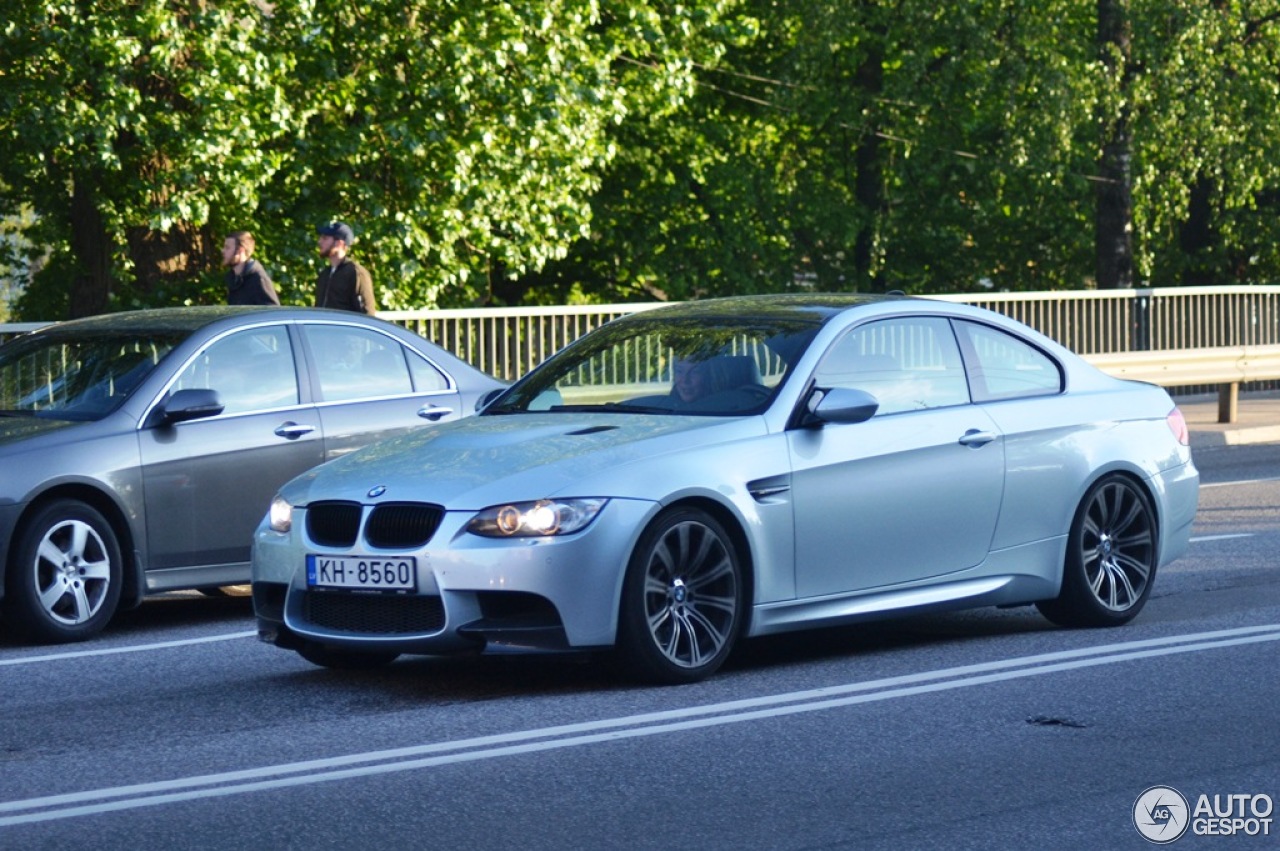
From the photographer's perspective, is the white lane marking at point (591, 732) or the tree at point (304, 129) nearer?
the white lane marking at point (591, 732)

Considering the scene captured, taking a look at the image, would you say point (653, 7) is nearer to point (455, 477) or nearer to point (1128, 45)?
point (1128, 45)

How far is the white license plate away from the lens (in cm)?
757

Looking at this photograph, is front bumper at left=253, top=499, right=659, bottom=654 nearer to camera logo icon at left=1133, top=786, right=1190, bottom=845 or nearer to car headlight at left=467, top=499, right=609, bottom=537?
car headlight at left=467, top=499, right=609, bottom=537

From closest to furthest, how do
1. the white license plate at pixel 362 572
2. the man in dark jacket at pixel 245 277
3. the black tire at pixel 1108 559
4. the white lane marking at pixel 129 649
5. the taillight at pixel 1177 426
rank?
the white license plate at pixel 362 572 < the white lane marking at pixel 129 649 < the black tire at pixel 1108 559 < the taillight at pixel 1177 426 < the man in dark jacket at pixel 245 277

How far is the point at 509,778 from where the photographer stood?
6453 mm

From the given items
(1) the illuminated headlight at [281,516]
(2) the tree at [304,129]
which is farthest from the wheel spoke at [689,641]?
(2) the tree at [304,129]

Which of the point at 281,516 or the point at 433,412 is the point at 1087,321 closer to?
the point at 433,412

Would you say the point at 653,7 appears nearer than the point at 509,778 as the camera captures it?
No

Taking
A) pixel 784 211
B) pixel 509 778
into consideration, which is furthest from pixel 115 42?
pixel 784 211

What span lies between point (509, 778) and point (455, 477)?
1.55 m

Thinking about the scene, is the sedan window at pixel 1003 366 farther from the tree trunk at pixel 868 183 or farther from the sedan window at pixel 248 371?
the tree trunk at pixel 868 183

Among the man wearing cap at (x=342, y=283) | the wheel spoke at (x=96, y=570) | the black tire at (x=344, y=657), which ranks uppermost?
the man wearing cap at (x=342, y=283)

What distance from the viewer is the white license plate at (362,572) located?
7574 millimetres

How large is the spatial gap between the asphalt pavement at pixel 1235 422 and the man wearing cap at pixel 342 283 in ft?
30.5
